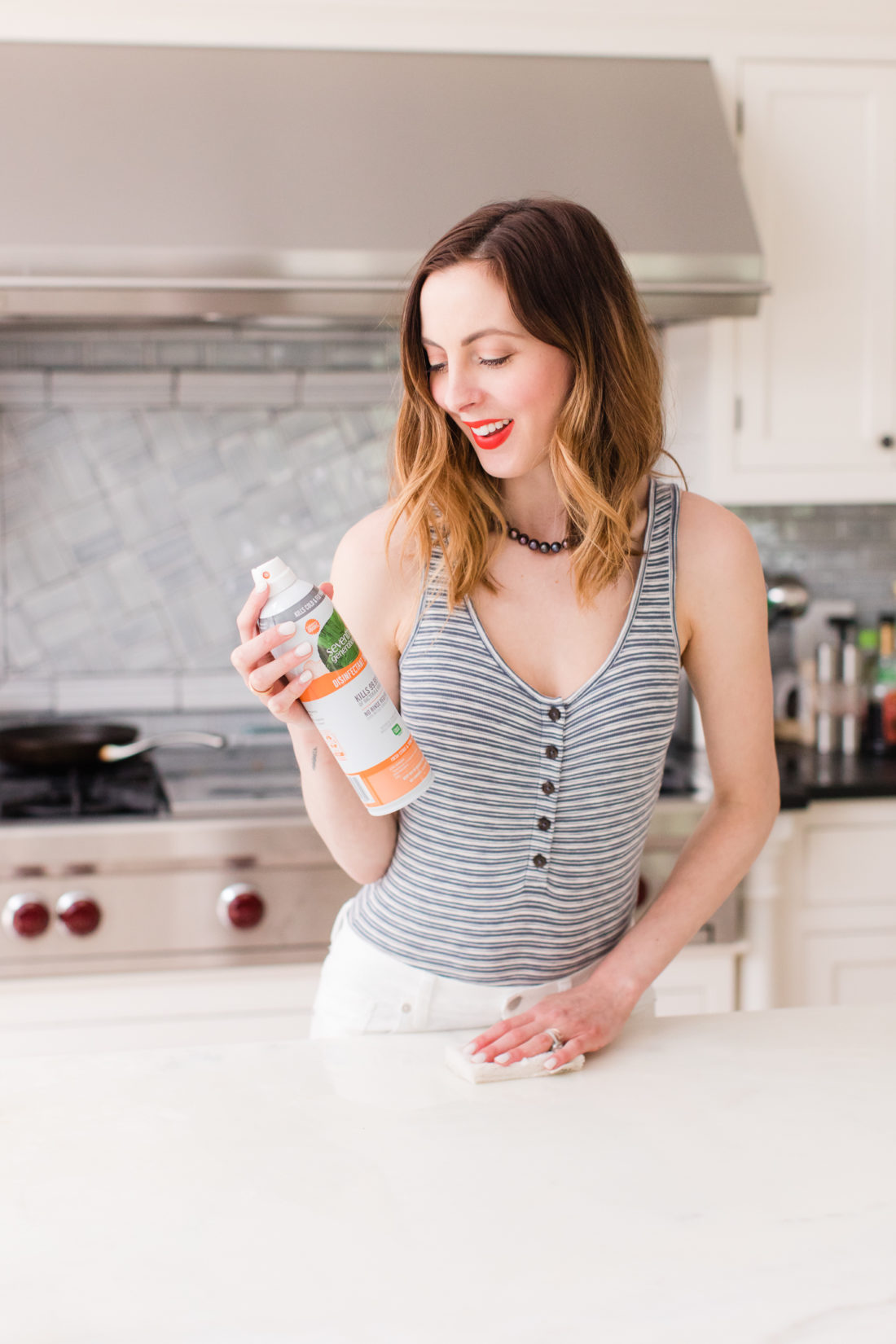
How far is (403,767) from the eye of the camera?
0.92 m

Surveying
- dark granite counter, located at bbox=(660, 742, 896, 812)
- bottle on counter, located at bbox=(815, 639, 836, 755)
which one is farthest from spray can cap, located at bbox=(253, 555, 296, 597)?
bottle on counter, located at bbox=(815, 639, 836, 755)

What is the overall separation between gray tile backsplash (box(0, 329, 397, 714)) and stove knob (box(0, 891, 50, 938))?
A: 2.29ft

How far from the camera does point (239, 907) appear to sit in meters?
1.88

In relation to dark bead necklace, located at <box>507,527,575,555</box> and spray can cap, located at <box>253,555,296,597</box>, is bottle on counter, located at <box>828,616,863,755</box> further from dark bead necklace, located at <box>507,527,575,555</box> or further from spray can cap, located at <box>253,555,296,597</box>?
spray can cap, located at <box>253,555,296,597</box>

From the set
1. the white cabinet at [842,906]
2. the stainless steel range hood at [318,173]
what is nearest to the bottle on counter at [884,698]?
the white cabinet at [842,906]

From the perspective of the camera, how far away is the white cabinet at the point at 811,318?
218 centimetres

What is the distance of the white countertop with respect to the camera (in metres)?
0.65

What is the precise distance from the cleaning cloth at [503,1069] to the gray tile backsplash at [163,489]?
64.6 inches

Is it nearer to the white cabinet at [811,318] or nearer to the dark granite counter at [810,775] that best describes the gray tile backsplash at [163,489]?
the white cabinet at [811,318]

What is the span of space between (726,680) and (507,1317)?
0.67m

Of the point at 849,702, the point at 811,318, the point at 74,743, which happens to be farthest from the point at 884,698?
the point at 74,743

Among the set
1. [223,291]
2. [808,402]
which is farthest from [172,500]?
[808,402]

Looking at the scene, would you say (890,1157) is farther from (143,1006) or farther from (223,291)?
(223,291)

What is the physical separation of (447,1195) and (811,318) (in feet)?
6.20
